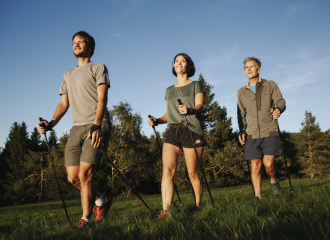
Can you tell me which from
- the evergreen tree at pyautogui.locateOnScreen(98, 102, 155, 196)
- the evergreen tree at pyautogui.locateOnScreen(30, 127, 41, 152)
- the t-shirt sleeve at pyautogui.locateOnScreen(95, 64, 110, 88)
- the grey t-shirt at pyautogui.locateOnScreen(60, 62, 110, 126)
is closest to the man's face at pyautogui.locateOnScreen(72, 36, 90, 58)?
the grey t-shirt at pyautogui.locateOnScreen(60, 62, 110, 126)

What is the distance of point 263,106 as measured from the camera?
4602 mm

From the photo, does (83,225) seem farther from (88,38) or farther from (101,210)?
(88,38)

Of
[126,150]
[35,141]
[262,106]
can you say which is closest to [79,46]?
[262,106]

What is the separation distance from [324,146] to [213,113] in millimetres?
22411

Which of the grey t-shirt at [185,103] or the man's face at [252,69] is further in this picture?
the man's face at [252,69]

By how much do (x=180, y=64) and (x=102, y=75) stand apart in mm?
1276

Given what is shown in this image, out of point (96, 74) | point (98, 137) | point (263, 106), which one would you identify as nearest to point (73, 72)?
point (96, 74)

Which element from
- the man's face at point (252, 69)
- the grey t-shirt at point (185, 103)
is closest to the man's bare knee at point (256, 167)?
the grey t-shirt at point (185, 103)

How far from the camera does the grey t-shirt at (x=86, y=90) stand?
11.3 feet

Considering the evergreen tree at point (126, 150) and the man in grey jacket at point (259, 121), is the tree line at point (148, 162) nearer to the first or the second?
the evergreen tree at point (126, 150)

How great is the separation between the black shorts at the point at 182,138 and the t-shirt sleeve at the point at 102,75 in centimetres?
118

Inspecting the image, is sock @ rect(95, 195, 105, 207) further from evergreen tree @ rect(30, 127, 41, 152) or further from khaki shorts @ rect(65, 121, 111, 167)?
evergreen tree @ rect(30, 127, 41, 152)

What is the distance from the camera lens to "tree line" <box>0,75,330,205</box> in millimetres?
31672

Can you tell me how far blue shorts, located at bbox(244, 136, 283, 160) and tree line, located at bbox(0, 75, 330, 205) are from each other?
949 inches
